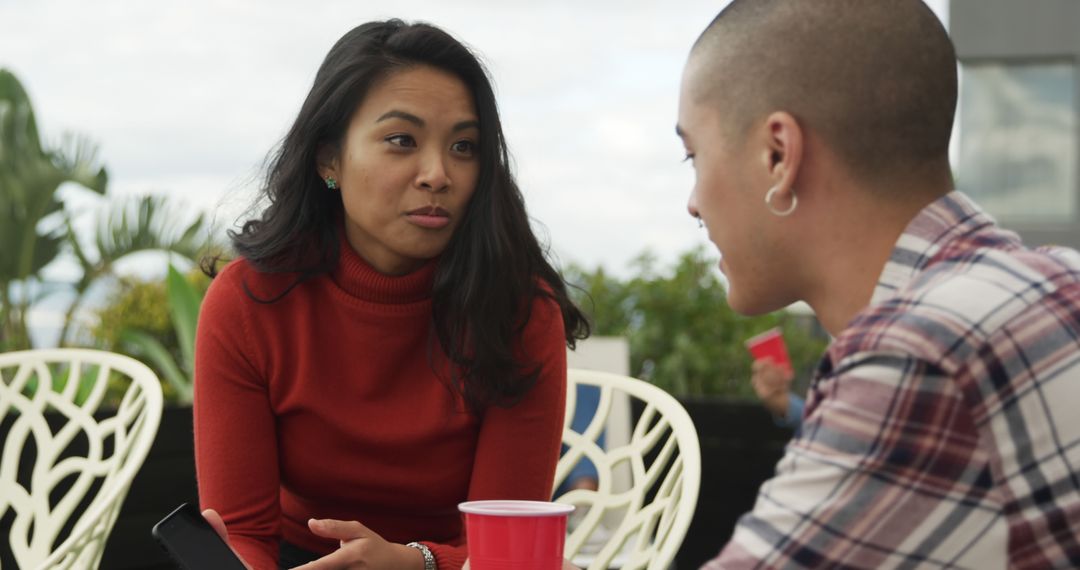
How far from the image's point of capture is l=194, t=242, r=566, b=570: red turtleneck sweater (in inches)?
80.6

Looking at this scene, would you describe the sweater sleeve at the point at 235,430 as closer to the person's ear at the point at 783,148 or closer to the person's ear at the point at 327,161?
the person's ear at the point at 327,161

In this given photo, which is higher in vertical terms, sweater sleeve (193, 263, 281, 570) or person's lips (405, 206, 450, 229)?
person's lips (405, 206, 450, 229)

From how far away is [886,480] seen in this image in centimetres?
98

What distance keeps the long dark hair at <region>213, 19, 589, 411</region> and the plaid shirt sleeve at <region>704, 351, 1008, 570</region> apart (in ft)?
3.53

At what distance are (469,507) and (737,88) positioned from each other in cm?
54

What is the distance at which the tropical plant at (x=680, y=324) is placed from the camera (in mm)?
6051

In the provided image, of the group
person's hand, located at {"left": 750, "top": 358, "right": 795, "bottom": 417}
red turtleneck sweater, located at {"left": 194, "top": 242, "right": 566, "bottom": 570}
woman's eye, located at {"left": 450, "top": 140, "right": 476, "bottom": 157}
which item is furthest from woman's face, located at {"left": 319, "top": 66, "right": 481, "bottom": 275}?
person's hand, located at {"left": 750, "top": 358, "right": 795, "bottom": 417}

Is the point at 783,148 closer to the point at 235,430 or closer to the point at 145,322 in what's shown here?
the point at 235,430

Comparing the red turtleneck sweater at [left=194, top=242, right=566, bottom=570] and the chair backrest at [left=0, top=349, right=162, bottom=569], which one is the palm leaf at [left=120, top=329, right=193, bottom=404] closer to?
the chair backrest at [left=0, top=349, right=162, bottom=569]

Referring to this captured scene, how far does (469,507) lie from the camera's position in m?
1.33

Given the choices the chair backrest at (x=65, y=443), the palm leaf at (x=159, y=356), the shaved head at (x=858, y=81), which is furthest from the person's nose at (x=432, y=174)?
the palm leaf at (x=159, y=356)

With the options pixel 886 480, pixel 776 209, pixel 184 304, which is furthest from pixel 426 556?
pixel 184 304

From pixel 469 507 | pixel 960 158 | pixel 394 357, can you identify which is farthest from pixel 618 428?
pixel 960 158

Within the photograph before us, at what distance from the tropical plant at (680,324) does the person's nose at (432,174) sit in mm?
4049
